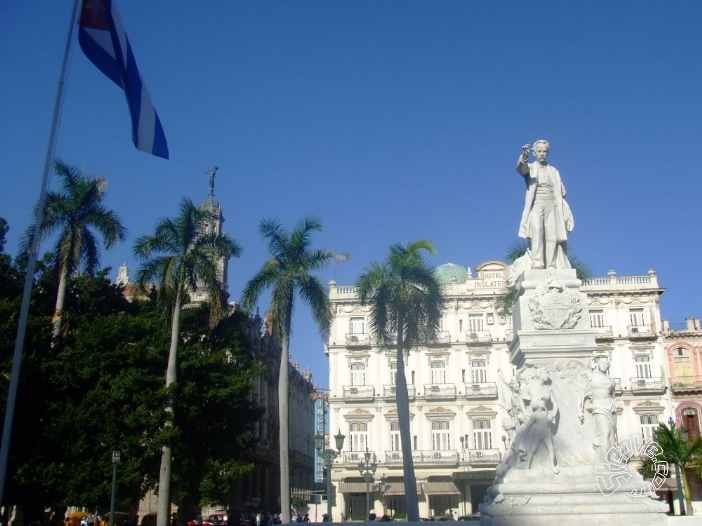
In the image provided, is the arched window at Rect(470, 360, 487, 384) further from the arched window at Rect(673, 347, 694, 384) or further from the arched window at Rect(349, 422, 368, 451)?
the arched window at Rect(673, 347, 694, 384)

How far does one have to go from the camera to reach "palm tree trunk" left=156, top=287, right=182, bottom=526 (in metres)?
27.8

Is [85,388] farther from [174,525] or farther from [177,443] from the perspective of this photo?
[174,525]

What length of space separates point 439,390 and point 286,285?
26.1m

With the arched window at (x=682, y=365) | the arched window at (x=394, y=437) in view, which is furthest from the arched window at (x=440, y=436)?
the arched window at (x=682, y=365)

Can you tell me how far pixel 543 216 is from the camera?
13.9 meters

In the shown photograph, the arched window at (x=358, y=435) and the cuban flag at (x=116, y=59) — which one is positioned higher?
the cuban flag at (x=116, y=59)

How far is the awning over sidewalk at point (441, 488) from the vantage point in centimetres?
5078

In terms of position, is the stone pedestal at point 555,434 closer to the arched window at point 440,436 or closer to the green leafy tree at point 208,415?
the green leafy tree at point 208,415

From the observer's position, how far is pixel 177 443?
29.3 metres

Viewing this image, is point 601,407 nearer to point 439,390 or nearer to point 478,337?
point 439,390

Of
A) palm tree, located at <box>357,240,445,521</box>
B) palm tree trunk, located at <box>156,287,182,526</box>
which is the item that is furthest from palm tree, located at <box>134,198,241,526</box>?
palm tree, located at <box>357,240,445,521</box>

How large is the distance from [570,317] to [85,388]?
22465mm

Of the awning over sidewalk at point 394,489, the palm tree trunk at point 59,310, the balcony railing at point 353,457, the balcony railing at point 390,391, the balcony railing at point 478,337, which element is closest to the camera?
the palm tree trunk at point 59,310

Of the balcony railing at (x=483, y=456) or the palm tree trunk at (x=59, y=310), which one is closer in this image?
the palm tree trunk at (x=59, y=310)
